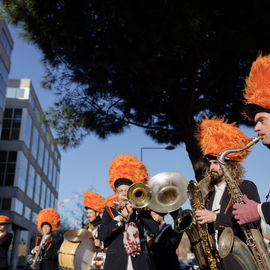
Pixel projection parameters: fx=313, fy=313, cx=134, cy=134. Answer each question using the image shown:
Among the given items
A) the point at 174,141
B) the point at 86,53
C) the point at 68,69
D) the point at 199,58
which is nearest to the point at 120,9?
the point at 86,53

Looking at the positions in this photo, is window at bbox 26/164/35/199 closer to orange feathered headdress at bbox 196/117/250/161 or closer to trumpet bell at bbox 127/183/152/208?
trumpet bell at bbox 127/183/152/208

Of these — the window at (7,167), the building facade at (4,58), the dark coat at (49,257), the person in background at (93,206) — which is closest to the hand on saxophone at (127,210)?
the person in background at (93,206)

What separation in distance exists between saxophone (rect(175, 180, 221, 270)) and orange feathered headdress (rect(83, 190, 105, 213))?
270 cm

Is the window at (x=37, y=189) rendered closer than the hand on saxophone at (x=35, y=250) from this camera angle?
No

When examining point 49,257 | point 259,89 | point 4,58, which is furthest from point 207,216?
point 4,58

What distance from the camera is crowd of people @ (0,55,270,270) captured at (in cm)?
270

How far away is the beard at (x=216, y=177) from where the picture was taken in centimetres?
349

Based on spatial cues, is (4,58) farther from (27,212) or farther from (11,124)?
(27,212)

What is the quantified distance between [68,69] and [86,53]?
3.66 ft

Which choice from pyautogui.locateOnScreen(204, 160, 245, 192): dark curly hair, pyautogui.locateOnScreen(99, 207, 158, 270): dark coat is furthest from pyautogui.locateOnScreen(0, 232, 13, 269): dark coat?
pyautogui.locateOnScreen(204, 160, 245, 192): dark curly hair

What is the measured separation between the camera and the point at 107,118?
26.3 ft

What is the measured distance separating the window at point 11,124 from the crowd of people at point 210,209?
36.5 metres

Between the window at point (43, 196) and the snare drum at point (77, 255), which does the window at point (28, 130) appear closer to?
the window at point (43, 196)

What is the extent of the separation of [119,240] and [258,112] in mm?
2235
